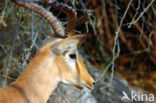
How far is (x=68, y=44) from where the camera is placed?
2.85 meters

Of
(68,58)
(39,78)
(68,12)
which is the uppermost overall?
(68,12)

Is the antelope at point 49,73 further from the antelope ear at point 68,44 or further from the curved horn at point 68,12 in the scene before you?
the curved horn at point 68,12

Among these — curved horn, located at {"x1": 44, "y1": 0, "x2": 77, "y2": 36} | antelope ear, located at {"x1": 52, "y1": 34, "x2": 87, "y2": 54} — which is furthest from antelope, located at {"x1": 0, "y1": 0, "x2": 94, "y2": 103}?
curved horn, located at {"x1": 44, "y1": 0, "x2": 77, "y2": 36}

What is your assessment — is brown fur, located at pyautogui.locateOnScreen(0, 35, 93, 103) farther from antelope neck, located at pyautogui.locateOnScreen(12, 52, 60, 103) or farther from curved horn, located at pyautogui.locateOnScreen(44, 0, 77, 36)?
curved horn, located at pyautogui.locateOnScreen(44, 0, 77, 36)

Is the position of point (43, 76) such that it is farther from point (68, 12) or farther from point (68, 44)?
point (68, 12)

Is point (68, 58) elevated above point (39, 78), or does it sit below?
above

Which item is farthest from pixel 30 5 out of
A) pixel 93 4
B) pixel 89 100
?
pixel 93 4

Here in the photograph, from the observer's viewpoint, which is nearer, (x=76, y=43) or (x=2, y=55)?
(x=76, y=43)

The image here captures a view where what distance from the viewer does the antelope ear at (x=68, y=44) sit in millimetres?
2813

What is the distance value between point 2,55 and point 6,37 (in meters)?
0.35

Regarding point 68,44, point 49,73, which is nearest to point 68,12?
point 68,44

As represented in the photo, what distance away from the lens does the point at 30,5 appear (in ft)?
10.6

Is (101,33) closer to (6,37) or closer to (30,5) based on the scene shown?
(6,37)

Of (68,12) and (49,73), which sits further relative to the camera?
(68,12)
